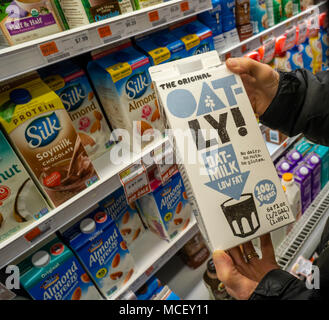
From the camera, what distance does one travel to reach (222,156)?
0.77m

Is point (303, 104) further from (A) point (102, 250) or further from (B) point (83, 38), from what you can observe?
(A) point (102, 250)

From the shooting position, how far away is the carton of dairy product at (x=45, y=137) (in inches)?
30.4

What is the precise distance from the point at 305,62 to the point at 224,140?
1.69 meters

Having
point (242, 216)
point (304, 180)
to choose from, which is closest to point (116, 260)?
point (242, 216)

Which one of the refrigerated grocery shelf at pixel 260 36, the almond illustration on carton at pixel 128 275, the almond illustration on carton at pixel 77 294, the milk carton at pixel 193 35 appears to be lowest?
the almond illustration on carton at pixel 128 275

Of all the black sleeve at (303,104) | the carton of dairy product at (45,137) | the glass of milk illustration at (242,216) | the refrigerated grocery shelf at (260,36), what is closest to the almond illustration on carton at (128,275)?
the carton of dairy product at (45,137)

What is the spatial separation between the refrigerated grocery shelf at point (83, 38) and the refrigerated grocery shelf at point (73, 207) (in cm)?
43

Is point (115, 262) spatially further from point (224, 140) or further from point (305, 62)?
point (305, 62)

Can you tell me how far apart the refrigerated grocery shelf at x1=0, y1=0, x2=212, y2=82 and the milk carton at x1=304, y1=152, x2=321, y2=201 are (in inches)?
47.4

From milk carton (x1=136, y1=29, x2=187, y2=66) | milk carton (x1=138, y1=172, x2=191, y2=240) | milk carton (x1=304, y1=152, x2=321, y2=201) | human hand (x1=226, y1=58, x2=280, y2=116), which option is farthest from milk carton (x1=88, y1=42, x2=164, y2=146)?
milk carton (x1=304, y1=152, x2=321, y2=201)

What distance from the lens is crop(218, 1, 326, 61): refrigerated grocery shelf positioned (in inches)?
56.0

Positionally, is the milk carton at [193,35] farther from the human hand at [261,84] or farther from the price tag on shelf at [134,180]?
the price tag on shelf at [134,180]

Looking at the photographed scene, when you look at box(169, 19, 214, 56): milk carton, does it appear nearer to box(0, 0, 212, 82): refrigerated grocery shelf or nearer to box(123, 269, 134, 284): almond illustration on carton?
box(0, 0, 212, 82): refrigerated grocery shelf
